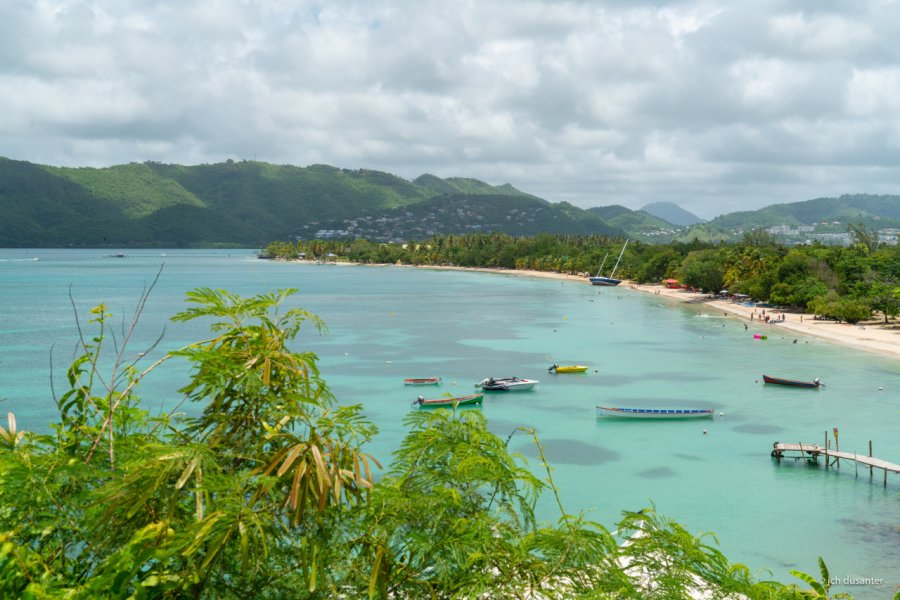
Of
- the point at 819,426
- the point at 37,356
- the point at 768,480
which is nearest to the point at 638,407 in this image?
the point at 819,426

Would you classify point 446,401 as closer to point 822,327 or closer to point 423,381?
point 423,381

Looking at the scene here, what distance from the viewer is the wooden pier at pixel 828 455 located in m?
29.5

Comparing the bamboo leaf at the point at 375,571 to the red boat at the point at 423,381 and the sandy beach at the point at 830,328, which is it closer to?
the red boat at the point at 423,381

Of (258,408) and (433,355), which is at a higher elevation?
(258,408)

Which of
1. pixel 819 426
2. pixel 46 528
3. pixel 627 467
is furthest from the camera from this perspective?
pixel 819 426

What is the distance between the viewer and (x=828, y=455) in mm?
31547

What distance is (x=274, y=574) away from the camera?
5289mm

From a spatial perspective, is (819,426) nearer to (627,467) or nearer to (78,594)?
(627,467)

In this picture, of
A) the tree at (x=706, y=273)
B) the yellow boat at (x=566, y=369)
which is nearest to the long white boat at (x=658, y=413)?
the yellow boat at (x=566, y=369)

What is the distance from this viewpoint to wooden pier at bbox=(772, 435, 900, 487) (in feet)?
96.9

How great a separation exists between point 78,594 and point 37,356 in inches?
2478

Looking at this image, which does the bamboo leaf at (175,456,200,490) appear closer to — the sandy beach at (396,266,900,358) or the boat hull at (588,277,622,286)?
the sandy beach at (396,266,900,358)

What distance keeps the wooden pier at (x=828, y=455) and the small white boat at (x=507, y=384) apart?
17570 millimetres

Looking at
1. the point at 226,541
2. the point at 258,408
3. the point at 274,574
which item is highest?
the point at 258,408
